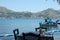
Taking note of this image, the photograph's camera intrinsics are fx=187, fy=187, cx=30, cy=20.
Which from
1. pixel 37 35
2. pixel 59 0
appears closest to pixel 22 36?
pixel 37 35

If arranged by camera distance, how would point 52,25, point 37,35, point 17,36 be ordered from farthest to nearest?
point 52,25
point 17,36
point 37,35

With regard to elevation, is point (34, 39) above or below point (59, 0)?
below

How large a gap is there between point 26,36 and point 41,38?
0.85ft

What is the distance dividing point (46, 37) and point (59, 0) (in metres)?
1.00

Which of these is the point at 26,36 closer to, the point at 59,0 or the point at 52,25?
the point at 59,0

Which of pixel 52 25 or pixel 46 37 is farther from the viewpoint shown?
pixel 52 25

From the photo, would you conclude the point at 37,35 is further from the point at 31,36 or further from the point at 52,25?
the point at 52,25

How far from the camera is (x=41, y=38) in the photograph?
3.13m

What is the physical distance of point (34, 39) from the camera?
120 inches

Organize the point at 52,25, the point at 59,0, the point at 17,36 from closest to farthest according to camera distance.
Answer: the point at 17,36, the point at 59,0, the point at 52,25

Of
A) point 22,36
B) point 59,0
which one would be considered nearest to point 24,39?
point 22,36

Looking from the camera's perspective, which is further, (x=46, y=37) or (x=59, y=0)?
(x=59, y=0)

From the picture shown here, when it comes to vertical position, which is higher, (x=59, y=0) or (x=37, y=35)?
(x=59, y=0)

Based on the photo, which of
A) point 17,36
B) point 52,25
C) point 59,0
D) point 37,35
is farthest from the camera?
point 52,25
